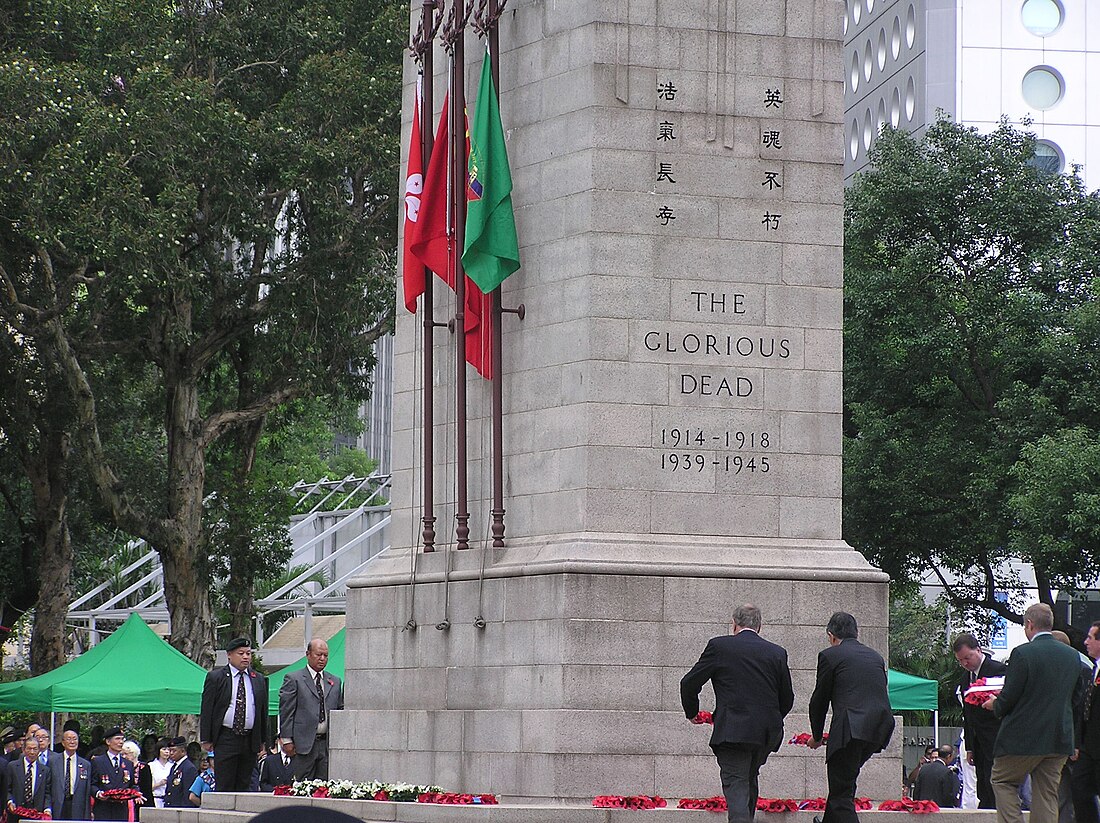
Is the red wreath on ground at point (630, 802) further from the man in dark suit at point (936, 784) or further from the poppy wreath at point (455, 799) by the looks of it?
the man in dark suit at point (936, 784)

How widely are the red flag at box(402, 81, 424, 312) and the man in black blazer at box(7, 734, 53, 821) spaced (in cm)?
732

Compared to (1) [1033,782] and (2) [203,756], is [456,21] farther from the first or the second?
(2) [203,756]

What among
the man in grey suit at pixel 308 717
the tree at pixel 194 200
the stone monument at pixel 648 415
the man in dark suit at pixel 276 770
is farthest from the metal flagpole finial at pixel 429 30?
the tree at pixel 194 200

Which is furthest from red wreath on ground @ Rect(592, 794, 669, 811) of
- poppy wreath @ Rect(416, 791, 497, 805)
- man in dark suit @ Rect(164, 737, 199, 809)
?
man in dark suit @ Rect(164, 737, 199, 809)

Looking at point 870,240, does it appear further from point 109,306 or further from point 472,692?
point 472,692

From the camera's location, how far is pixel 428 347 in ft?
56.9

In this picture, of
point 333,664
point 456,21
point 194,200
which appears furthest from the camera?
point 194,200

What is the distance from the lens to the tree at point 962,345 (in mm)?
33812

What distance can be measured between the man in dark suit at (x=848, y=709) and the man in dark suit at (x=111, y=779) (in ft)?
35.6

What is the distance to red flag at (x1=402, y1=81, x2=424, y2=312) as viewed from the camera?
17.5 metres

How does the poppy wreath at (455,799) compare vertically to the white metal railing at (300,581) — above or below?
below

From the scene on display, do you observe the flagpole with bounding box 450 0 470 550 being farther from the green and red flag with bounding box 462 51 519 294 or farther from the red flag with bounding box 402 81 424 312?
the red flag with bounding box 402 81 424 312

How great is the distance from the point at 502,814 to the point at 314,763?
4.97 m

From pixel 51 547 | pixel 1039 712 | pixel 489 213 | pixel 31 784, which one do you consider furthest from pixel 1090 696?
pixel 51 547
